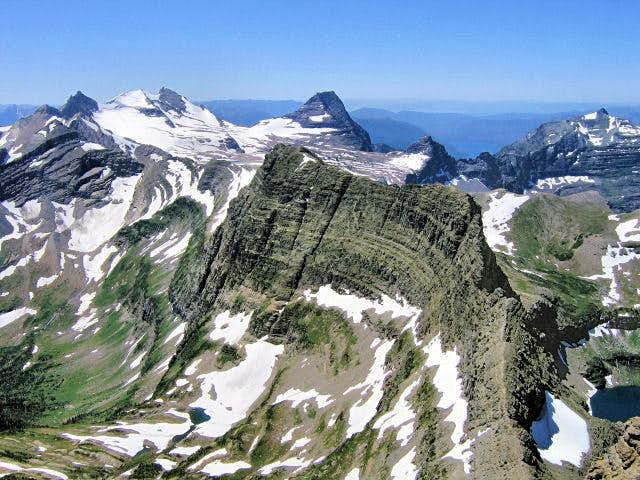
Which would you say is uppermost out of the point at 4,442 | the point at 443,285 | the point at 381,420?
the point at 443,285

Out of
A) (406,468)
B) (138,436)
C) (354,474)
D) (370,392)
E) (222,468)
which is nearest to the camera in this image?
(406,468)

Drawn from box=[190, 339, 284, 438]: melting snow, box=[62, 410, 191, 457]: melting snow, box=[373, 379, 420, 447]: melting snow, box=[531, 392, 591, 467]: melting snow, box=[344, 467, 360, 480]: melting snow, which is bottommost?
box=[62, 410, 191, 457]: melting snow

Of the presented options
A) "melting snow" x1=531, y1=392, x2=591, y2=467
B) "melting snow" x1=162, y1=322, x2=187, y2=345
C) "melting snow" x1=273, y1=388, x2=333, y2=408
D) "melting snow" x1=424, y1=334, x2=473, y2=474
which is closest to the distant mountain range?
"melting snow" x1=531, y1=392, x2=591, y2=467

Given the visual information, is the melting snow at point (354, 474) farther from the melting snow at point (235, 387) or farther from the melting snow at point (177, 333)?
the melting snow at point (177, 333)

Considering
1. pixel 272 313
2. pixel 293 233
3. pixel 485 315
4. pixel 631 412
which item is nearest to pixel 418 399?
pixel 485 315

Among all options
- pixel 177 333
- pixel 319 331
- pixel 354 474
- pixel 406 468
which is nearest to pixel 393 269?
pixel 319 331

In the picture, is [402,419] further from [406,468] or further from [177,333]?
[177,333]

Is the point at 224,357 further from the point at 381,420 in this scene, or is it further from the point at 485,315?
the point at 485,315

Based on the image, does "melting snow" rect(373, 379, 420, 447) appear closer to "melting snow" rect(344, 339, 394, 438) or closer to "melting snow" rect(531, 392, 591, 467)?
"melting snow" rect(344, 339, 394, 438)

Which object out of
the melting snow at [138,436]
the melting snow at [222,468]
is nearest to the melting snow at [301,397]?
the melting snow at [222,468]
